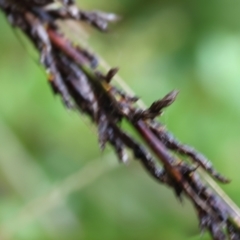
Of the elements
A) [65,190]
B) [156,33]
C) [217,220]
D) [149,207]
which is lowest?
[217,220]

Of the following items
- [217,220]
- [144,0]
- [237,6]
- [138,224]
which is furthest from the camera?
[144,0]

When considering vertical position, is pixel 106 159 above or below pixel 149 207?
above

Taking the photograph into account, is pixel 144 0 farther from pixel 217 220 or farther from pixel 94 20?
pixel 217 220

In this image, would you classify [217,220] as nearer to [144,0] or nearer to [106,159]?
[106,159]

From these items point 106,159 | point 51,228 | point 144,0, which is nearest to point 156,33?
point 144,0

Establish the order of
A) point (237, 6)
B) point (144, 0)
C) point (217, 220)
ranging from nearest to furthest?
point (217, 220)
point (237, 6)
point (144, 0)

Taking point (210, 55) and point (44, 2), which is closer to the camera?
point (44, 2)

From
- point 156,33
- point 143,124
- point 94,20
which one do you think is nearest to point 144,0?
point 156,33
